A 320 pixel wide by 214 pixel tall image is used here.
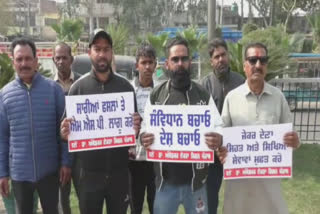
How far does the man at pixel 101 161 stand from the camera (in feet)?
9.82

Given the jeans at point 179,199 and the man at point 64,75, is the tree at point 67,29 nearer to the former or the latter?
the man at point 64,75

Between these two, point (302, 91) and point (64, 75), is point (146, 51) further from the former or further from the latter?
point (302, 91)

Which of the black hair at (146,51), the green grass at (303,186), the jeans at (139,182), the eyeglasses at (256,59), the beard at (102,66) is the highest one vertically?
the black hair at (146,51)

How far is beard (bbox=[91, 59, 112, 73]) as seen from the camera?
2996 millimetres

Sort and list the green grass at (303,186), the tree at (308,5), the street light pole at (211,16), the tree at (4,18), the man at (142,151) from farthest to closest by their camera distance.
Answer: the tree at (4,18) < the tree at (308,5) < the street light pole at (211,16) < the green grass at (303,186) < the man at (142,151)

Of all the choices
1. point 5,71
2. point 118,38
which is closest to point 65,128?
point 5,71

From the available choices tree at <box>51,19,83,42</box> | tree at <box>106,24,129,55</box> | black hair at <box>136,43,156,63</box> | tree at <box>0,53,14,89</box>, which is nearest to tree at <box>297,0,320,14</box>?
tree at <box>106,24,129,55</box>

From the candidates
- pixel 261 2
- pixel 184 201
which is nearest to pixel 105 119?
pixel 184 201

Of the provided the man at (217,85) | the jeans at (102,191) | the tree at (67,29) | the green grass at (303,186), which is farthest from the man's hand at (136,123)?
the tree at (67,29)

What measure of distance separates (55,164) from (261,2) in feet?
137

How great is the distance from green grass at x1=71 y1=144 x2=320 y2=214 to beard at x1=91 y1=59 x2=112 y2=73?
2317 millimetres

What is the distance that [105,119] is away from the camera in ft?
10.3

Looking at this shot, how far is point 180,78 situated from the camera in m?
2.88

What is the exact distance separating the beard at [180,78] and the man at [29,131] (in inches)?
39.7
